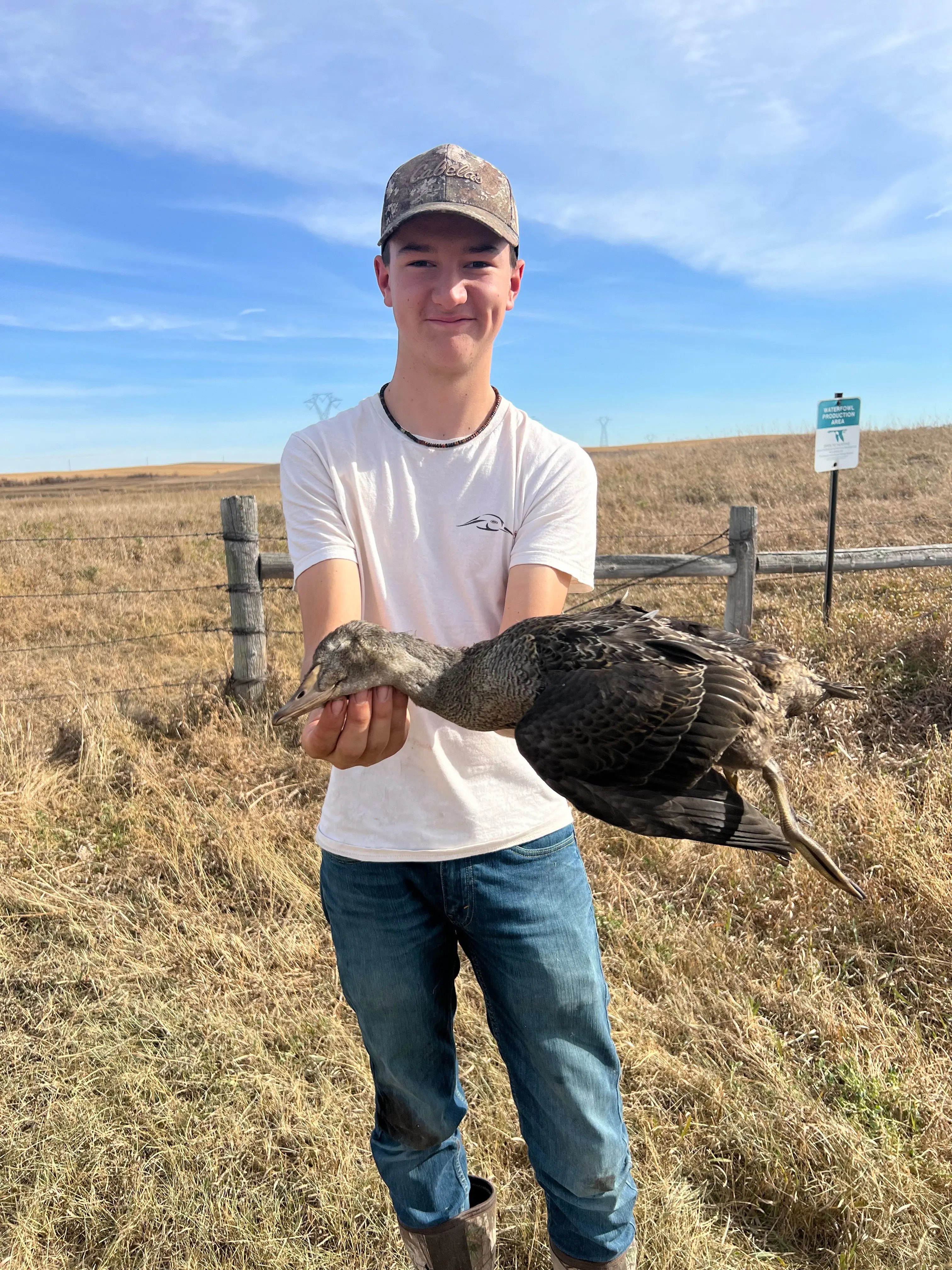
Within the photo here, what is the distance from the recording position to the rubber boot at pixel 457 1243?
8.25 ft

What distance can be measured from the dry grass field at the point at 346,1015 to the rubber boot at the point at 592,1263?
1.66 feet

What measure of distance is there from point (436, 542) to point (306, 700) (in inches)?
27.8

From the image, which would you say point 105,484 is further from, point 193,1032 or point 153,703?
point 193,1032

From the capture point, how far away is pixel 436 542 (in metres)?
2.56

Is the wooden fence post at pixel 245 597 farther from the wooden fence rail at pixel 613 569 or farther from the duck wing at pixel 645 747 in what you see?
the duck wing at pixel 645 747

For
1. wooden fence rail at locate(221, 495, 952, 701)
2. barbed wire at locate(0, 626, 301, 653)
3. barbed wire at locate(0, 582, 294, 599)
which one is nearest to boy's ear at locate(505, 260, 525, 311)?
wooden fence rail at locate(221, 495, 952, 701)

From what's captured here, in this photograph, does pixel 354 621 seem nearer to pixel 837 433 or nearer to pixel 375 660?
pixel 375 660

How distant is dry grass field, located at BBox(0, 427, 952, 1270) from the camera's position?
117 inches

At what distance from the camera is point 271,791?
19.3ft

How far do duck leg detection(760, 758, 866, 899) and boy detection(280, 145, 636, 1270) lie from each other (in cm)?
80

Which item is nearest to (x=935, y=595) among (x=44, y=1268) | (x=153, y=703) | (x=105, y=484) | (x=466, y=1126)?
(x=466, y=1126)

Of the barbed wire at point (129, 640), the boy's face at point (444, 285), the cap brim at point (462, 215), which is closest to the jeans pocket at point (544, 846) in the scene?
the boy's face at point (444, 285)

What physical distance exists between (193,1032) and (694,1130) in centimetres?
239

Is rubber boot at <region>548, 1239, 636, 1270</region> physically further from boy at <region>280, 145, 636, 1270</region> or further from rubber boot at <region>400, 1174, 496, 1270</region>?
rubber boot at <region>400, 1174, 496, 1270</region>
